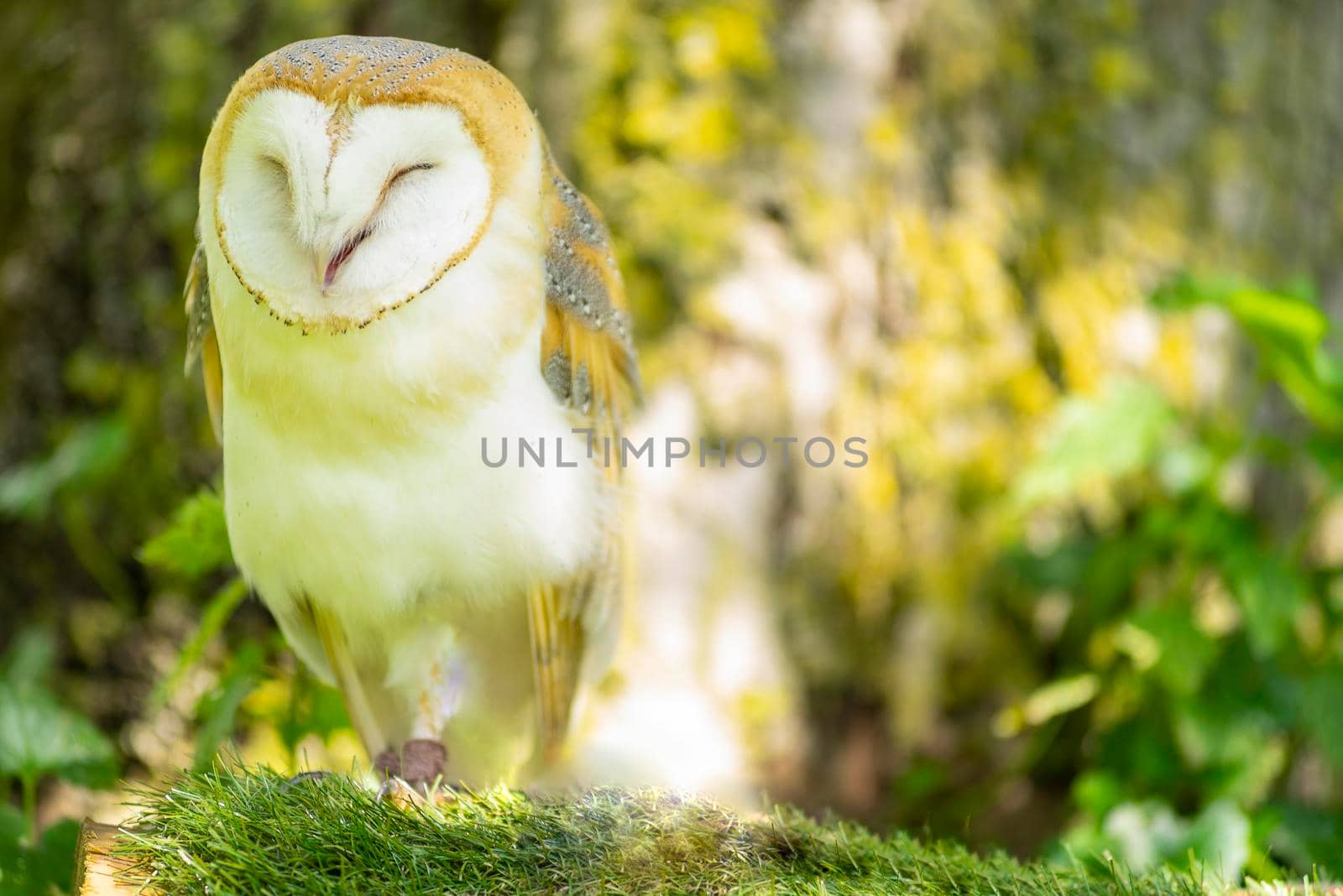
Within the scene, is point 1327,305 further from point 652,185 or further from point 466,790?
point 466,790

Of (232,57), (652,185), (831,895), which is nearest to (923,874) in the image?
(831,895)

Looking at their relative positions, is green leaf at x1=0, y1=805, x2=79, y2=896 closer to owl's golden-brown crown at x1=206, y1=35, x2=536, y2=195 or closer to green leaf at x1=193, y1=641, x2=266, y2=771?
green leaf at x1=193, y1=641, x2=266, y2=771

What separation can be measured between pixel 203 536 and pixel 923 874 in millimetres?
848

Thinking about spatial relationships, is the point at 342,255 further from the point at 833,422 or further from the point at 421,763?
the point at 833,422

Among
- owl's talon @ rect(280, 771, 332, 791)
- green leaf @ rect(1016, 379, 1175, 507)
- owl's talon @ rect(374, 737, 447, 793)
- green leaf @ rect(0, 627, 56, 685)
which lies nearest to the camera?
owl's talon @ rect(280, 771, 332, 791)

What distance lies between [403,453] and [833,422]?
1.34 meters

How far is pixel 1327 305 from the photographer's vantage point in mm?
2762

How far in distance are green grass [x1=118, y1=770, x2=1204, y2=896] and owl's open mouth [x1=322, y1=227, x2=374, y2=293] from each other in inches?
16.6

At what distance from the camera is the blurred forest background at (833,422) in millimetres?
1904

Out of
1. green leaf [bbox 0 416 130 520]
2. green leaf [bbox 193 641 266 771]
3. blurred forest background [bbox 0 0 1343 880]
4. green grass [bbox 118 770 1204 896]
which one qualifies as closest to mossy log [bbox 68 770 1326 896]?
green grass [bbox 118 770 1204 896]

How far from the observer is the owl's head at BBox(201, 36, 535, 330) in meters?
0.79

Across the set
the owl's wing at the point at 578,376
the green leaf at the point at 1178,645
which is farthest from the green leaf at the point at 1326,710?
the owl's wing at the point at 578,376

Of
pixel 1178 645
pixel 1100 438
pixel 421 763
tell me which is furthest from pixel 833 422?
pixel 421 763

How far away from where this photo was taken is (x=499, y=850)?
0.90 meters
